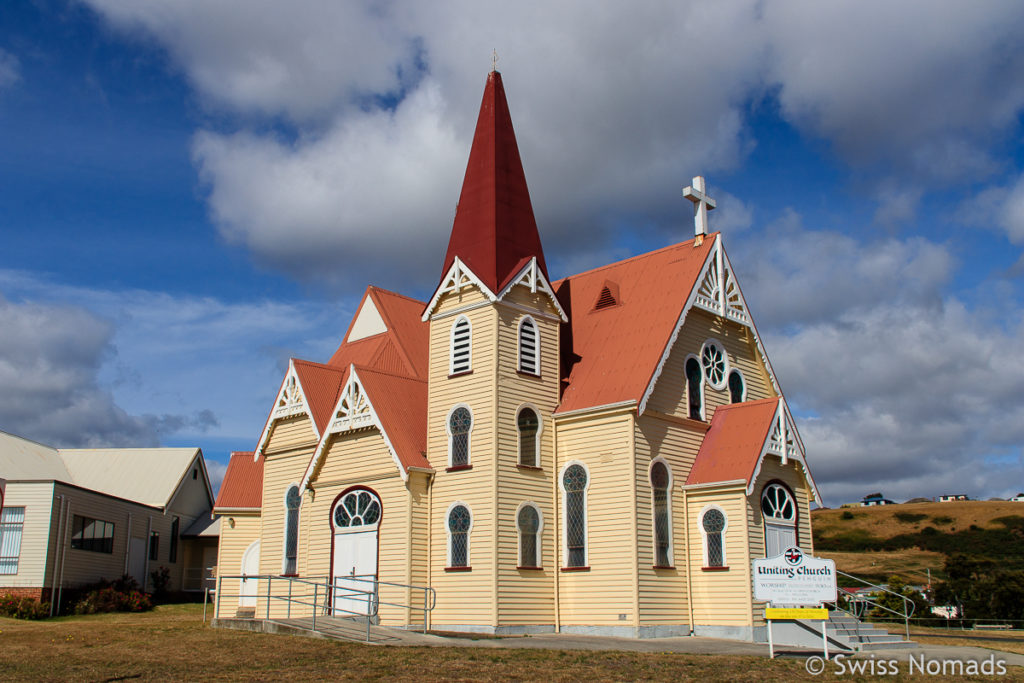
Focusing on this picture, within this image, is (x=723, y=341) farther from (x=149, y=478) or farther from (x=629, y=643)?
(x=149, y=478)

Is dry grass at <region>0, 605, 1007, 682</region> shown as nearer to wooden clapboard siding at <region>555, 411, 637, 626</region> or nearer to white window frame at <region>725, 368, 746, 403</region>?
wooden clapboard siding at <region>555, 411, 637, 626</region>

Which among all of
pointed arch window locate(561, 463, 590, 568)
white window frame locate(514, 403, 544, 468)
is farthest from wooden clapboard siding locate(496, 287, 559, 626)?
pointed arch window locate(561, 463, 590, 568)

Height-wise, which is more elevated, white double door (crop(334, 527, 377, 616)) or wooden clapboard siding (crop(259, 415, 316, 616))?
wooden clapboard siding (crop(259, 415, 316, 616))

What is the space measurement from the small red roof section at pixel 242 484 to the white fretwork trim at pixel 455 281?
9.23 m

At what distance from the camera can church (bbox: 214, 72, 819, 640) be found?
75.5 ft

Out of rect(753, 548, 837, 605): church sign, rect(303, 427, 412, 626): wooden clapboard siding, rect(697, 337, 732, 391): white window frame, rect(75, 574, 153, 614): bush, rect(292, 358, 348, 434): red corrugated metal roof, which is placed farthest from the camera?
rect(75, 574, 153, 614): bush

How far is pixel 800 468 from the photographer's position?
83.8 feet

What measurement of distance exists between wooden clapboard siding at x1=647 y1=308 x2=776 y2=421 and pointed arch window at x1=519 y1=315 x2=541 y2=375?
3417 mm

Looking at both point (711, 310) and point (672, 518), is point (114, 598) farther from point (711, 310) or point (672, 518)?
point (711, 310)

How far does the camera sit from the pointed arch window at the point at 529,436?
80.5ft

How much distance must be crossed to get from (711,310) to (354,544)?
494 inches

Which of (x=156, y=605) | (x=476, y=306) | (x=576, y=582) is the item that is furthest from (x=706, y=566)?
(x=156, y=605)

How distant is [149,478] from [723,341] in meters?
34.9

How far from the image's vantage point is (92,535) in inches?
1490
